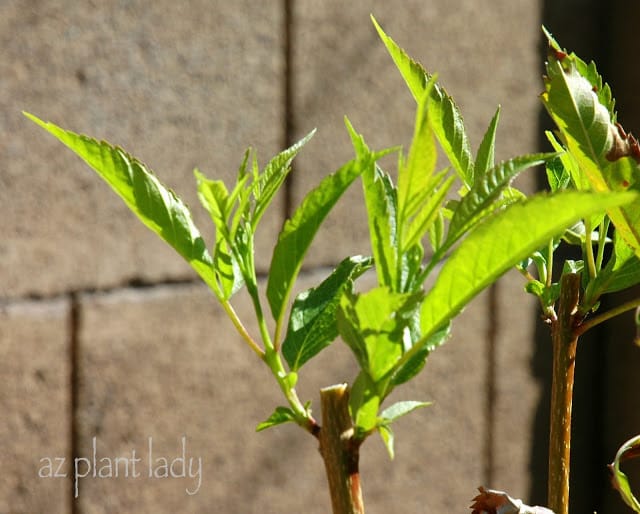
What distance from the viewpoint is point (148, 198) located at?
14.7 inches

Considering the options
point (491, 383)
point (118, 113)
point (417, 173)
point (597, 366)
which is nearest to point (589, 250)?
point (417, 173)

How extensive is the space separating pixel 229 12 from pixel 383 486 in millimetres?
883

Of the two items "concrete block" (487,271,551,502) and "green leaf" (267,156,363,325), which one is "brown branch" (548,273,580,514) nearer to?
"green leaf" (267,156,363,325)

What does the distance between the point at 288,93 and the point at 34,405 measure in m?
0.62

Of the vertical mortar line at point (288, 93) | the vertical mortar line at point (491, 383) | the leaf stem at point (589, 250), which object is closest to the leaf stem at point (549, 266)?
the leaf stem at point (589, 250)

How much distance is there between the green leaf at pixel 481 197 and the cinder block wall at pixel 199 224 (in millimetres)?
1057

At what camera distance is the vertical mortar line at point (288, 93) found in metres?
1.60

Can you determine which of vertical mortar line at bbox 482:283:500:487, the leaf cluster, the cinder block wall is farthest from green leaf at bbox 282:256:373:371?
vertical mortar line at bbox 482:283:500:487

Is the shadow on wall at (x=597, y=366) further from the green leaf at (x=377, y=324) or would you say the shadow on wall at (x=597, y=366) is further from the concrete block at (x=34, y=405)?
the green leaf at (x=377, y=324)

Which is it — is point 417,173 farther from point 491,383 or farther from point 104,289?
point 491,383

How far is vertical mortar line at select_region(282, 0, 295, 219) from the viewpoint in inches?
62.9

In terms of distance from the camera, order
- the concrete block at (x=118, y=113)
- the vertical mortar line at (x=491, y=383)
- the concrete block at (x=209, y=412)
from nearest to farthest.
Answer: the concrete block at (x=118, y=113)
the concrete block at (x=209, y=412)
the vertical mortar line at (x=491, y=383)

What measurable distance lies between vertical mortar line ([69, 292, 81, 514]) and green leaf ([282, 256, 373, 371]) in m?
1.04

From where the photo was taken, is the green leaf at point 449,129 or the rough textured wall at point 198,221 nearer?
the green leaf at point 449,129
